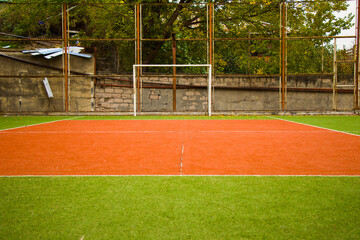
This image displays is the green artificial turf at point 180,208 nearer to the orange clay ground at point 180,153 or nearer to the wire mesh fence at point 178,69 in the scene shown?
the orange clay ground at point 180,153

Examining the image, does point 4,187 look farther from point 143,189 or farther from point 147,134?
point 147,134

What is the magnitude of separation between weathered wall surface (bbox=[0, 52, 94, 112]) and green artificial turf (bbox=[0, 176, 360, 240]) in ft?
38.6

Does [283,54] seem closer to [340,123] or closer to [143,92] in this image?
[340,123]

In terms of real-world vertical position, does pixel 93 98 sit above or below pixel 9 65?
below

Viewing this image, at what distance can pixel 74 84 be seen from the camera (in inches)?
595

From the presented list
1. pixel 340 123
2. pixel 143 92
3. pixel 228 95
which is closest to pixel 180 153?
pixel 340 123

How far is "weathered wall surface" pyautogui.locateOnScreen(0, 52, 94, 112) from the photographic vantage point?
1472 cm

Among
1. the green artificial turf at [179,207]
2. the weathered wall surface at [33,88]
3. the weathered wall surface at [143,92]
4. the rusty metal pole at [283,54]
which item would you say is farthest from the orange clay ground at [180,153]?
the weathered wall surface at [33,88]

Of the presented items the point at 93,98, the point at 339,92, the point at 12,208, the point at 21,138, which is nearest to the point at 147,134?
the point at 21,138

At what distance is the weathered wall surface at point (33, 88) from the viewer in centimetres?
1472

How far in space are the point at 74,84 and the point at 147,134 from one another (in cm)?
845

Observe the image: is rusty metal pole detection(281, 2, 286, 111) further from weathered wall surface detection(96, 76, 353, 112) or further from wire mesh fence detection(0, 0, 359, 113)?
weathered wall surface detection(96, 76, 353, 112)

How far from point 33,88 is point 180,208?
13.7 m

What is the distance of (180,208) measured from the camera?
278 centimetres
